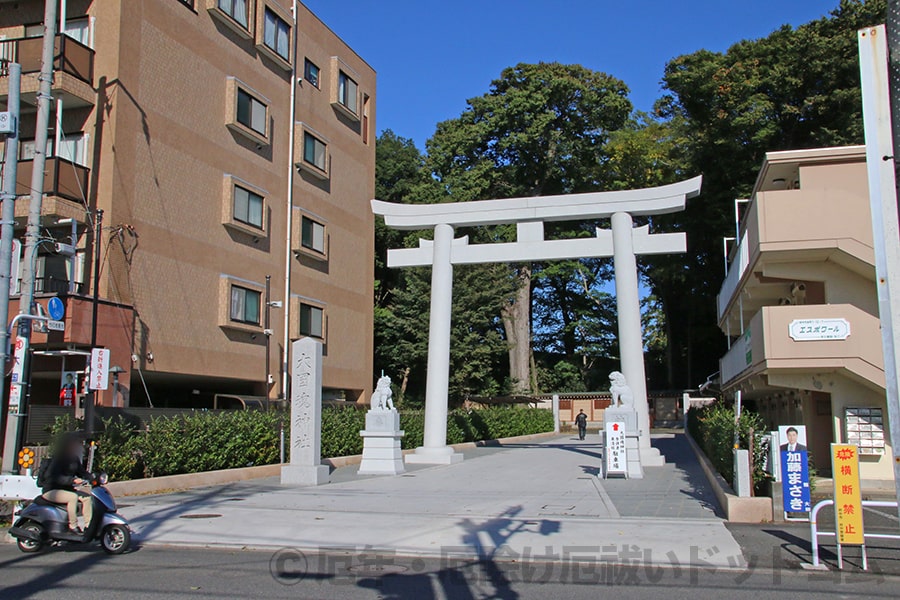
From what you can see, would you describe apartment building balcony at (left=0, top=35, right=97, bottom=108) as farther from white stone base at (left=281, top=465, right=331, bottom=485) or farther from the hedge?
white stone base at (left=281, top=465, right=331, bottom=485)

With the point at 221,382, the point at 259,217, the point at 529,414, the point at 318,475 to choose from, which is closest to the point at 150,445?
the point at 318,475

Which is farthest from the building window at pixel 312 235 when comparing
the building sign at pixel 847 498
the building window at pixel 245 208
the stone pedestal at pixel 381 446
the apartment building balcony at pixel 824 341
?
the building sign at pixel 847 498

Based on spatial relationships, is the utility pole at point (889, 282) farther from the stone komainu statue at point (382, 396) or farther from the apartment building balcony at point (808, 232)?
the stone komainu statue at point (382, 396)

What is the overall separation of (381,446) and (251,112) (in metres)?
14.1

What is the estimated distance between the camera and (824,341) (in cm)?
1856

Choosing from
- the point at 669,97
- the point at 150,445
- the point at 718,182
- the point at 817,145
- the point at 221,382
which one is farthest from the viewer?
the point at 669,97

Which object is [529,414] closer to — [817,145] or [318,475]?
[817,145]

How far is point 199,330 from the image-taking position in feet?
83.1

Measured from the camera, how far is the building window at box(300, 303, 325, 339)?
102ft

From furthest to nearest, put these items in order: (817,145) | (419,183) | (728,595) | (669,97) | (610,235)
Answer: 1. (419,183)
2. (669,97)
3. (817,145)
4. (610,235)
5. (728,595)

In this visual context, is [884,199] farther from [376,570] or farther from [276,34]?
[276,34]

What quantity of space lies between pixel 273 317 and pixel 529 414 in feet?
61.9

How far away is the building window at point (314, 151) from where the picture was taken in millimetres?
32000

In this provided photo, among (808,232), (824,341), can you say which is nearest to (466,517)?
(824,341)
